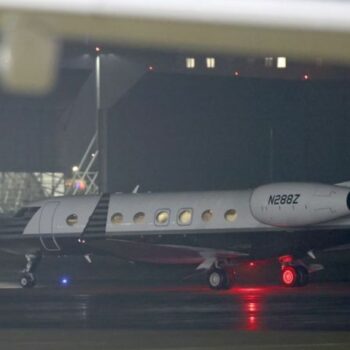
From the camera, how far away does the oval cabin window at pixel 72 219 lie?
98.3 ft

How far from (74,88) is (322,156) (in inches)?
494

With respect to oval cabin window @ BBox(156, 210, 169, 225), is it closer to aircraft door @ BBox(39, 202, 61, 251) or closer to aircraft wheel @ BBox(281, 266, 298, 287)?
aircraft door @ BBox(39, 202, 61, 251)

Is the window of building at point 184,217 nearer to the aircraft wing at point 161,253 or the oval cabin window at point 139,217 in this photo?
the aircraft wing at point 161,253

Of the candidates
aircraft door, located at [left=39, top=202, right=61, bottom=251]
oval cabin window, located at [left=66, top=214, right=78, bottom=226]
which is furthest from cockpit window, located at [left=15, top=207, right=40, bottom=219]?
oval cabin window, located at [left=66, top=214, right=78, bottom=226]

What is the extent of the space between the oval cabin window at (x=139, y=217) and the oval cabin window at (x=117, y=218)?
0.49m

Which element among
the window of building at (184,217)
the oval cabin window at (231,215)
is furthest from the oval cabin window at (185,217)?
the oval cabin window at (231,215)

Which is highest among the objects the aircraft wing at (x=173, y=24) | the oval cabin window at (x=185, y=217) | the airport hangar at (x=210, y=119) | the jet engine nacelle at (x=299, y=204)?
the aircraft wing at (x=173, y=24)

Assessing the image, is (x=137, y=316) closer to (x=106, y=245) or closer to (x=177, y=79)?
(x=106, y=245)

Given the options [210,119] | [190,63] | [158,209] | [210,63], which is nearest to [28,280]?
[158,209]

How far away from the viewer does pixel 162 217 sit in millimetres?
28703

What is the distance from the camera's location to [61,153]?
5562 cm

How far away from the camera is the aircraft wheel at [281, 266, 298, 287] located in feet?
88.6

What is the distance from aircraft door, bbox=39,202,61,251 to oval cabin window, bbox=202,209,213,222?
4834 mm

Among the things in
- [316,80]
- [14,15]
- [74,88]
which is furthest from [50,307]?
[74,88]
